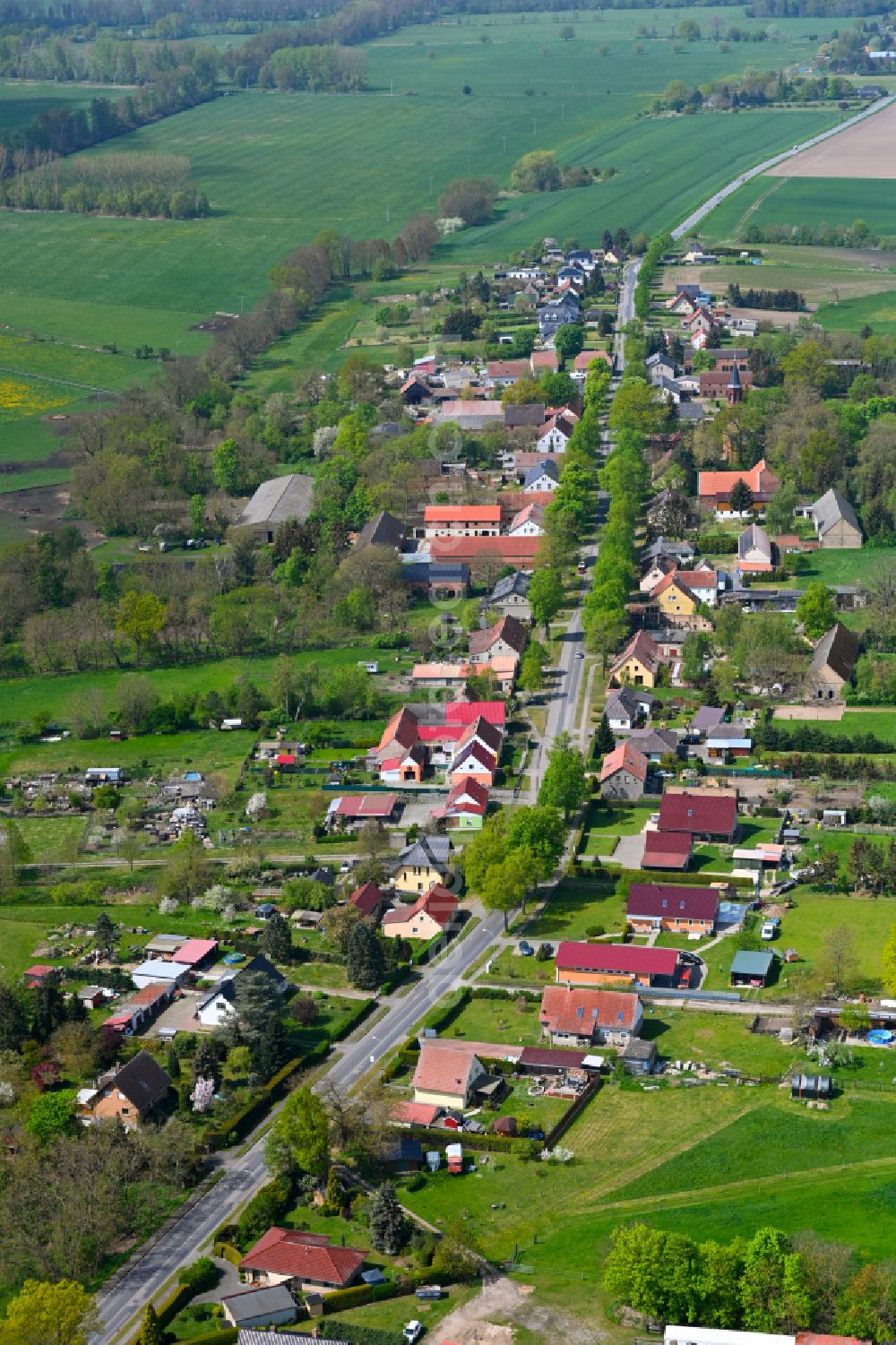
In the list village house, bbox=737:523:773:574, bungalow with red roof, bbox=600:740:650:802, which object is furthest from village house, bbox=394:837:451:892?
village house, bbox=737:523:773:574

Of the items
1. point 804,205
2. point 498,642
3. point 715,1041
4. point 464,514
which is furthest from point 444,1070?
point 804,205

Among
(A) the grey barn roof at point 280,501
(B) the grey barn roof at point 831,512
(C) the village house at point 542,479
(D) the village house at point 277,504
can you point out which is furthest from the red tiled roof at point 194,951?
(C) the village house at point 542,479

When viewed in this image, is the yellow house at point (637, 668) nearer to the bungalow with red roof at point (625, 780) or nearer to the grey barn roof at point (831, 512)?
the bungalow with red roof at point (625, 780)

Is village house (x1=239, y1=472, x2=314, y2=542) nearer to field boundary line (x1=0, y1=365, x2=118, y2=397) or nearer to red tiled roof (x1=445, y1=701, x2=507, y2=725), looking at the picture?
red tiled roof (x1=445, y1=701, x2=507, y2=725)

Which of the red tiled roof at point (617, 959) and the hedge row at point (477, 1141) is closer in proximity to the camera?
the hedge row at point (477, 1141)

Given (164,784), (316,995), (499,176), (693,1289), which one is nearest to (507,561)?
(164,784)

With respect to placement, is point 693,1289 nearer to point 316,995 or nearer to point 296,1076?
point 296,1076

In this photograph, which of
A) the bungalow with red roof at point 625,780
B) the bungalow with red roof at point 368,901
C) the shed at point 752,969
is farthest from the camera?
the bungalow with red roof at point 625,780
